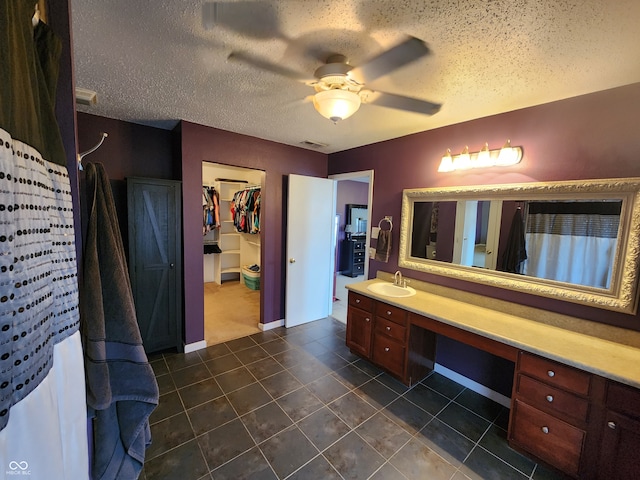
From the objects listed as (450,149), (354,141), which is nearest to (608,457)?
(450,149)

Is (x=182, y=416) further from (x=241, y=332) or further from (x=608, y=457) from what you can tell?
(x=608, y=457)

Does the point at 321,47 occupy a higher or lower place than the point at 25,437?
higher

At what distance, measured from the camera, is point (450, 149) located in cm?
252

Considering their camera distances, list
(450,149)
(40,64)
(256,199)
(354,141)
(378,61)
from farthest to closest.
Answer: (256,199) < (354,141) < (450,149) < (378,61) < (40,64)

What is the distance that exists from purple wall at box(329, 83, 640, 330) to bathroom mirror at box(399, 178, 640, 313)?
0.08m

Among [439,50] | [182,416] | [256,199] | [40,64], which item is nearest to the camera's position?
[40,64]

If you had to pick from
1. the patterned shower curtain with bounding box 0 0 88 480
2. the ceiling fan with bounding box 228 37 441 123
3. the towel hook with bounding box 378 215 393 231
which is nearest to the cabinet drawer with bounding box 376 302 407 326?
the towel hook with bounding box 378 215 393 231

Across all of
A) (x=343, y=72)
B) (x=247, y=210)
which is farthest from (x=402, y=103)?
(x=247, y=210)

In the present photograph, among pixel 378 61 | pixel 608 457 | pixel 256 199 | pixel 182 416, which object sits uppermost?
pixel 378 61

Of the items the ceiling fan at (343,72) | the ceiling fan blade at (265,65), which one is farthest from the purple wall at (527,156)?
the ceiling fan blade at (265,65)

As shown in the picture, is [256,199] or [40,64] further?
[256,199]

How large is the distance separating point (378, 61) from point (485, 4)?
1.79ft

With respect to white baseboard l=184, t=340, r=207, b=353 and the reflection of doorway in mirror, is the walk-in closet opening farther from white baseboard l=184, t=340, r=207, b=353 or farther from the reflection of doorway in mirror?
the reflection of doorway in mirror

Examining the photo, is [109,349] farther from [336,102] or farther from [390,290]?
[390,290]
